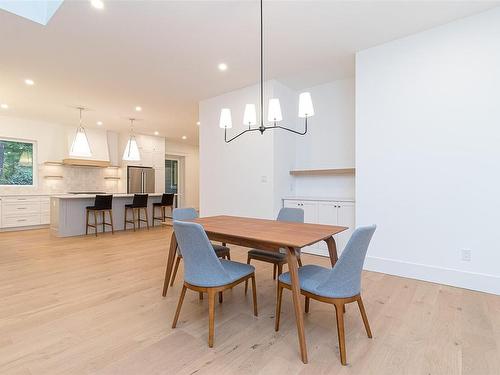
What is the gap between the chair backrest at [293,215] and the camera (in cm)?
281

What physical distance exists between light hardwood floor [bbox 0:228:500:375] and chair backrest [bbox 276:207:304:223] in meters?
0.74

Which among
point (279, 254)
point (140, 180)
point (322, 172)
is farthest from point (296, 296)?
point (140, 180)

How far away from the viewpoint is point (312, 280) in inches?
71.2

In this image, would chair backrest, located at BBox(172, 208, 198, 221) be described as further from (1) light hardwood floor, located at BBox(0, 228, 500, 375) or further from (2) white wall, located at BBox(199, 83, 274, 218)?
(2) white wall, located at BBox(199, 83, 274, 218)

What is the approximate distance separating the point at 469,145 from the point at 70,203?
6.71 m

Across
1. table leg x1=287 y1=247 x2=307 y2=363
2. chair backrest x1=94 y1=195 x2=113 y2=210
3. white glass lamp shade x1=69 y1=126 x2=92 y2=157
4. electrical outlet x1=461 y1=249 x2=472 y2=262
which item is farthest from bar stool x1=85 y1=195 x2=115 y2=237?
electrical outlet x1=461 y1=249 x2=472 y2=262

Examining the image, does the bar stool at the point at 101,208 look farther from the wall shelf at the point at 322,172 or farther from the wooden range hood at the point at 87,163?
the wall shelf at the point at 322,172

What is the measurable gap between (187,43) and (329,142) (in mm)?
2645

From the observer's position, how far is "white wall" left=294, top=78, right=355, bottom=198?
425 cm

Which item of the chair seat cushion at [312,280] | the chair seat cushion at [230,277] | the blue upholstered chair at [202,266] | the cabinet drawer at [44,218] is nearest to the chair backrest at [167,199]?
the cabinet drawer at [44,218]

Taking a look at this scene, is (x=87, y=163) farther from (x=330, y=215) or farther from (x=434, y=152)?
(x=434, y=152)

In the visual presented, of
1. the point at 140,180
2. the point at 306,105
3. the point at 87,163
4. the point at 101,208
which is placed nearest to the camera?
the point at 306,105

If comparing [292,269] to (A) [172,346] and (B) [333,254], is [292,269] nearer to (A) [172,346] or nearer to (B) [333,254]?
(B) [333,254]

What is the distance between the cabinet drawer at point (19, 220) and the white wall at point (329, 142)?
6.33m
